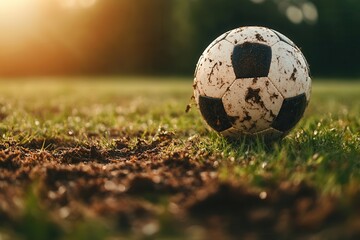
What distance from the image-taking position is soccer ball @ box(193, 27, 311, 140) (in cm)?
408

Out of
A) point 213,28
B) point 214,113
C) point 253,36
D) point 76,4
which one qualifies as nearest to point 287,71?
point 253,36

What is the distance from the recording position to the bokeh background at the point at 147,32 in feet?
117

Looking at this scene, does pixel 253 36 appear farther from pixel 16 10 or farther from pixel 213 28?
pixel 16 10

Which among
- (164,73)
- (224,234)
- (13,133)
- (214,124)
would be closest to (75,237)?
(224,234)

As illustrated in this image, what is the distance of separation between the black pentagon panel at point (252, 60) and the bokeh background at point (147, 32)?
1244 inches

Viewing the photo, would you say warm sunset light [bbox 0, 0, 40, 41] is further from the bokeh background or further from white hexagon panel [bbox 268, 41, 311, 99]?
white hexagon panel [bbox 268, 41, 311, 99]

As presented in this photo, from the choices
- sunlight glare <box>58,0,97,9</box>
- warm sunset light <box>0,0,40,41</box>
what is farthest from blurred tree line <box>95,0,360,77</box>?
warm sunset light <box>0,0,40,41</box>

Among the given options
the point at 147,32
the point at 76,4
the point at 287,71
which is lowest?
the point at 287,71

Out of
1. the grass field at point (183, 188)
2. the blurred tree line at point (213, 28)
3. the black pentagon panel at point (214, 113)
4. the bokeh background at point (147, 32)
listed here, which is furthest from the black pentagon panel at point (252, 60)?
the bokeh background at point (147, 32)

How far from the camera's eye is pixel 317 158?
3602 millimetres

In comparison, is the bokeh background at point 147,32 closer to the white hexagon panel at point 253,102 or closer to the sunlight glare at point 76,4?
the sunlight glare at point 76,4

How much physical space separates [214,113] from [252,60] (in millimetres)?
558

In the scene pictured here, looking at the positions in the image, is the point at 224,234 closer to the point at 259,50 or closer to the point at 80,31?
the point at 259,50

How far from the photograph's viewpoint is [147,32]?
39156 mm
